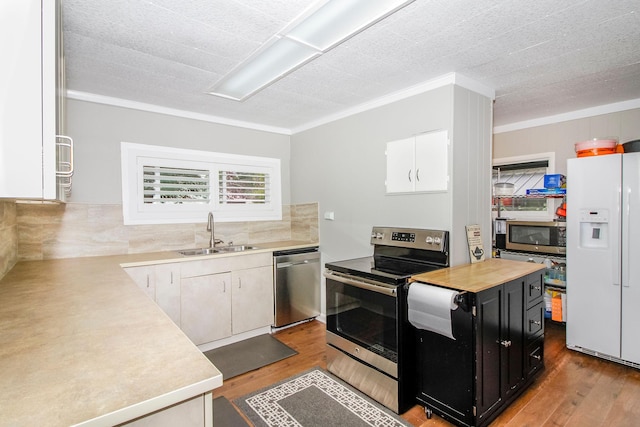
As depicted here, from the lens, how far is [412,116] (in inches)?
106

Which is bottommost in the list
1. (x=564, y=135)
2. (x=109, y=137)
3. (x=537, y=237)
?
(x=537, y=237)

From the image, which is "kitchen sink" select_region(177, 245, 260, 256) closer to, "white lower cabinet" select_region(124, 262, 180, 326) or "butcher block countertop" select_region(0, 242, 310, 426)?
"white lower cabinet" select_region(124, 262, 180, 326)

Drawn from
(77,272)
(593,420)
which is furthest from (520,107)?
(77,272)

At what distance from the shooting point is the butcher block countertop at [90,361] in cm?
66

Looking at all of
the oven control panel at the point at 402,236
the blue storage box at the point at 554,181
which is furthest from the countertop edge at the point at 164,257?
the blue storage box at the point at 554,181

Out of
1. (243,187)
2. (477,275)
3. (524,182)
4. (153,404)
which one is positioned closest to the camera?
(153,404)

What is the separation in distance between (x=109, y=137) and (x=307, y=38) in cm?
220

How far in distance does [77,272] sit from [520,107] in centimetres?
412

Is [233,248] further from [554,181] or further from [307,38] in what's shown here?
[554,181]

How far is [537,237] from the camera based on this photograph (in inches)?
138

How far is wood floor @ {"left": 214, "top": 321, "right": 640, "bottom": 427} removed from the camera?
1.98 m

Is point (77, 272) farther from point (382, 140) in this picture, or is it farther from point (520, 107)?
point (520, 107)

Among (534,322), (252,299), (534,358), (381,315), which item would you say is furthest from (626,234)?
(252,299)

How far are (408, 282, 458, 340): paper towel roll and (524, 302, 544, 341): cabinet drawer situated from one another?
2.81ft
